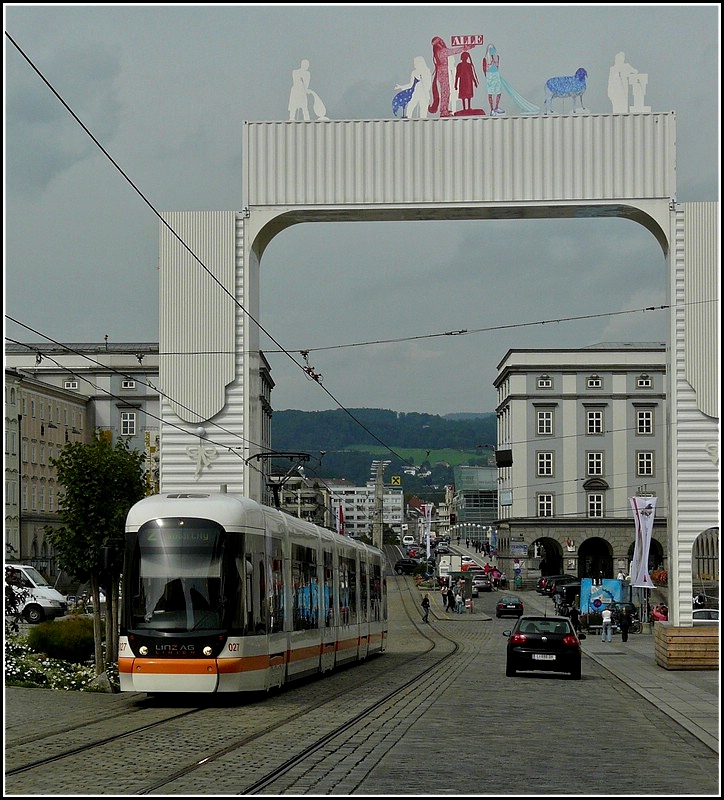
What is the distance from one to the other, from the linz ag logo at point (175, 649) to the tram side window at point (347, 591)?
11.6 m

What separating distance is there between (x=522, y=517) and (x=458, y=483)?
55.3 metres

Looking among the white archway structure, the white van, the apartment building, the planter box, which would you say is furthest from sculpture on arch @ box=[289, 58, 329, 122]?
the apartment building

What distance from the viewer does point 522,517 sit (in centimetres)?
10519

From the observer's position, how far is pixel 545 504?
105 metres

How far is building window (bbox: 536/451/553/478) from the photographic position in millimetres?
106000

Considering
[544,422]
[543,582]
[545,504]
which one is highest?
[544,422]

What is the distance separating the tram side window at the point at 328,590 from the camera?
28.9 metres

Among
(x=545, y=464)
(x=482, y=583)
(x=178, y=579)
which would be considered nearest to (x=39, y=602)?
(x=178, y=579)

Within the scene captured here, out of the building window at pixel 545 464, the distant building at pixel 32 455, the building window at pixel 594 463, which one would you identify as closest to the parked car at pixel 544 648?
the distant building at pixel 32 455

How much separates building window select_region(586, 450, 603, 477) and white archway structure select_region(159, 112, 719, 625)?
251 ft

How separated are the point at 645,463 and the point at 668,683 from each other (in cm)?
7872

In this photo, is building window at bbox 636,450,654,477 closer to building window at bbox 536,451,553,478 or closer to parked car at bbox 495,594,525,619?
building window at bbox 536,451,553,478

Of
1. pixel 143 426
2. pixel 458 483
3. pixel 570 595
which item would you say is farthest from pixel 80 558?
pixel 458 483

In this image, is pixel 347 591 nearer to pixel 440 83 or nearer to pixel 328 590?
pixel 328 590
